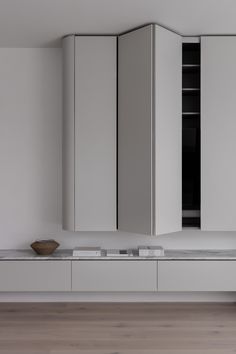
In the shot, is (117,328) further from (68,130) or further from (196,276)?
(68,130)

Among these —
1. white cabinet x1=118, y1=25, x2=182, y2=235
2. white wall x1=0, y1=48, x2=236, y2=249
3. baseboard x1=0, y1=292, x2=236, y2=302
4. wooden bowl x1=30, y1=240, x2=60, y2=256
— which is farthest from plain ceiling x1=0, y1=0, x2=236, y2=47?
baseboard x1=0, y1=292, x2=236, y2=302

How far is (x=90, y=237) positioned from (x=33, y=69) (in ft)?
5.59

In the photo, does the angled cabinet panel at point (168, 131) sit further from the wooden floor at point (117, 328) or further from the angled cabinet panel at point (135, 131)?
the wooden floor at point (117, 328)

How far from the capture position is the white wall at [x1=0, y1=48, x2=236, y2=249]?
320cm

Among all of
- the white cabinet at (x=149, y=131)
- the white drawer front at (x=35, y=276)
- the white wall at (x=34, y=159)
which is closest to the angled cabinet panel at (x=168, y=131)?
the white cabinet at (x=149, y=131)

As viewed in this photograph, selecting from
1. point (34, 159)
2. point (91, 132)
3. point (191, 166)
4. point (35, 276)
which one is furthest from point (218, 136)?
point (35, 276)

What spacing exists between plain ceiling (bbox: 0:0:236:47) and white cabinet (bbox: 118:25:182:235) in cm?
14

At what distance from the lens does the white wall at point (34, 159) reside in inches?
126

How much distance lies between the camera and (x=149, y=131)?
2.74 metres

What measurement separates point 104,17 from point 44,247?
6.44ft

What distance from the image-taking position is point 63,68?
2.98 meters

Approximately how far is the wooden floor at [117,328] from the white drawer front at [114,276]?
252mm

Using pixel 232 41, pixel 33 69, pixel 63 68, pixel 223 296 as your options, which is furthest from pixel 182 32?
pixel 223 296

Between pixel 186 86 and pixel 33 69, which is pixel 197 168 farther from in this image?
pixel 33 69
